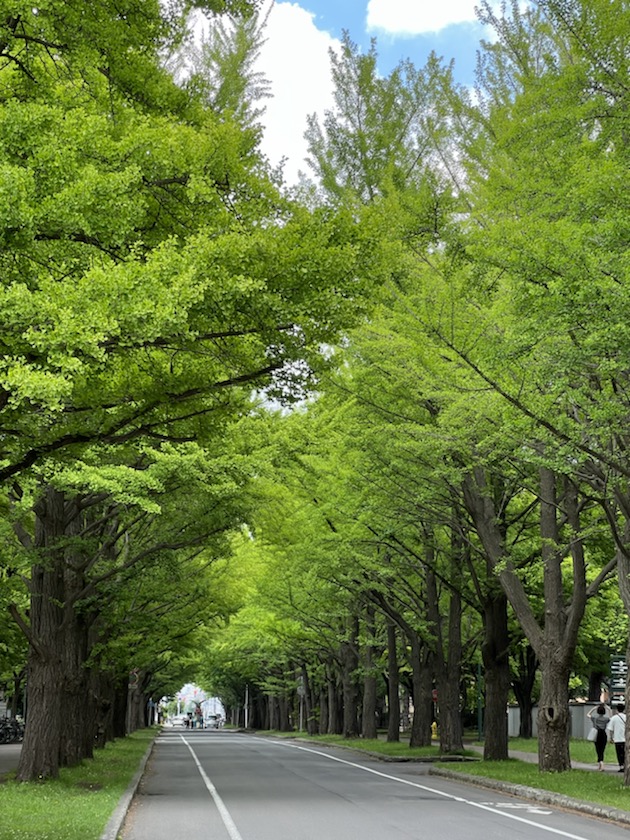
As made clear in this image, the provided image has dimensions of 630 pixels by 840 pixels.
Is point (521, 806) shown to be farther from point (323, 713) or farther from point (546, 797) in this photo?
point (323, 713)

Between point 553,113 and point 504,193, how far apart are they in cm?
180

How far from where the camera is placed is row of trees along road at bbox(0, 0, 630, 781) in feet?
25.4

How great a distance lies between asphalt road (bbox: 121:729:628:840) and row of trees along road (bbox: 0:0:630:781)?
9.44 ft

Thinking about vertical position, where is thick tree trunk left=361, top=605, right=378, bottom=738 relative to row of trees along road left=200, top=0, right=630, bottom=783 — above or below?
below

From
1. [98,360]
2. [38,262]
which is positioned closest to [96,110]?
[38,262]

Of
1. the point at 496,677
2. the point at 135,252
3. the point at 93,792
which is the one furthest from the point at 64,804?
the point at 496,677

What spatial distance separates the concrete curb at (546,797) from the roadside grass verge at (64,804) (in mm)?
6961

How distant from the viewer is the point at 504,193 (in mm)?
14758

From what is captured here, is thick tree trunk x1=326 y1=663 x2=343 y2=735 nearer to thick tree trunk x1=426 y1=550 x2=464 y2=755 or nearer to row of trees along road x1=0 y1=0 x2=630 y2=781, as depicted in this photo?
row of trees along road x1=0 y1=0 x2=630 y2=781

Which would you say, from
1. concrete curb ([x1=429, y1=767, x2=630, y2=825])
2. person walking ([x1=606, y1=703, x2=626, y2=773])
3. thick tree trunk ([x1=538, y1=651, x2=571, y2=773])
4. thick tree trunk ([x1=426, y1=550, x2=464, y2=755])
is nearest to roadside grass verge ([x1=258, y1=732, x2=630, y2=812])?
concrete curb ([x1=429, y1=767, x2=630, y2=825])

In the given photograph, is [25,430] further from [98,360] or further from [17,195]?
[17,195]

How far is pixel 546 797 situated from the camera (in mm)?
16031

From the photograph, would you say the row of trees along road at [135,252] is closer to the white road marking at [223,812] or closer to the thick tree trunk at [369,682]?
the white road marking at [223,812]

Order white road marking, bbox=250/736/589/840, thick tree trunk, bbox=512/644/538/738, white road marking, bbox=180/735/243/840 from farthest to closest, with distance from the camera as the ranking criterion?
thick tree trunk, bbox=512/644/538/738 < white road marking, bbox=250/736/589/840 < white road marking, bbox=180/735/243/840
